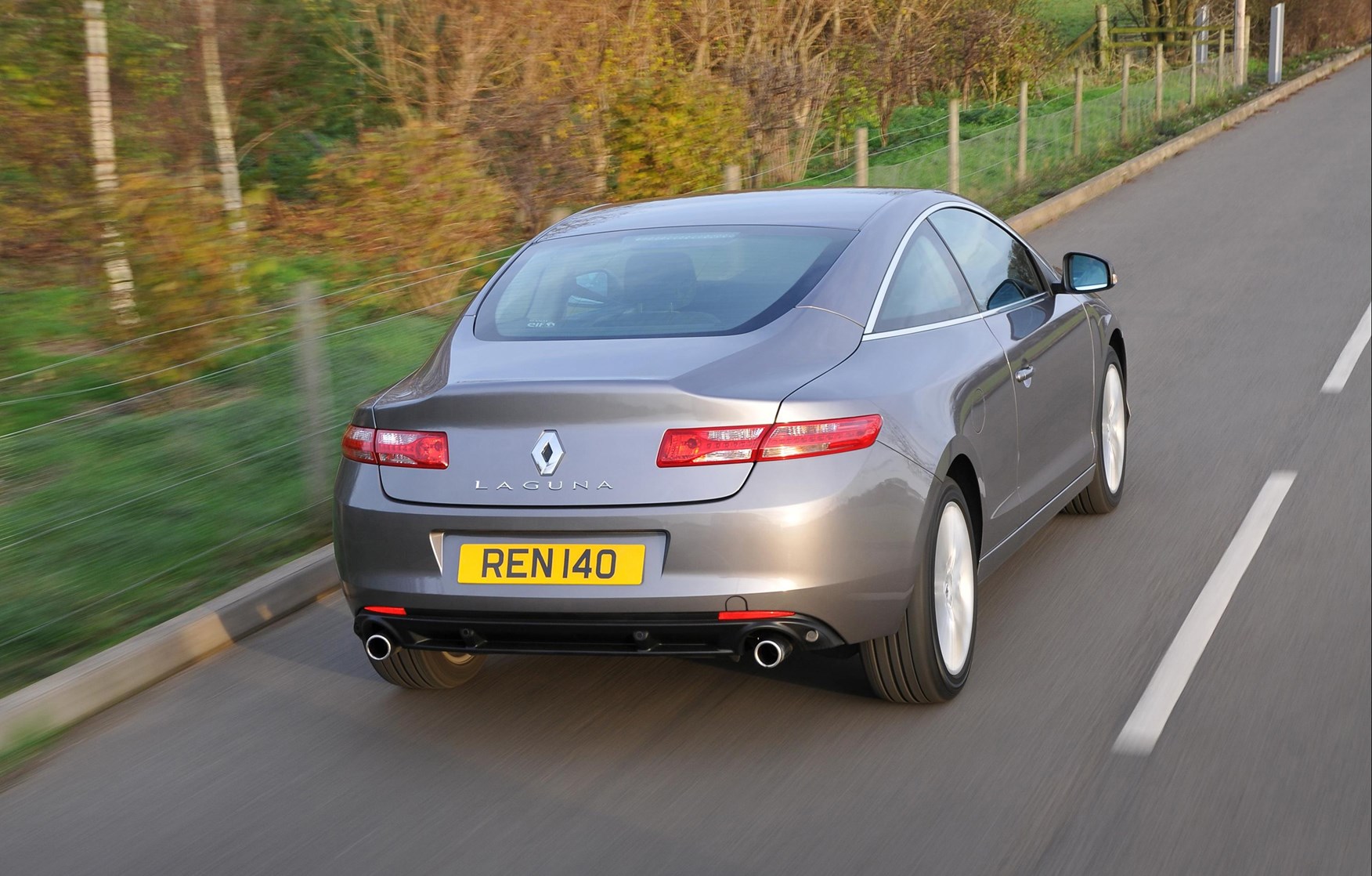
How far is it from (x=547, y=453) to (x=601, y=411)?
19cm

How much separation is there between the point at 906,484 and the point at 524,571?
1.12 m

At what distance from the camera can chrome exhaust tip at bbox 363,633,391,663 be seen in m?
4.62

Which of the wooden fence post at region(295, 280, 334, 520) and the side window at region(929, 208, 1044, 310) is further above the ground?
the side window at region(929, 208, 1044, 310)

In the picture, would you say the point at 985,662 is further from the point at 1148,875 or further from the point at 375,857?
the point at 375,857

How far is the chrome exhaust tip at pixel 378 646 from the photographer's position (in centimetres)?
462

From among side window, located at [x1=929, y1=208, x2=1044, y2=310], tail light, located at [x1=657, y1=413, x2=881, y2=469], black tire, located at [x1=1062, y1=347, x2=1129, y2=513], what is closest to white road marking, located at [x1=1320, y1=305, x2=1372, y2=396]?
black tire, located at [x1=1062, y1=347, x2=1129, y2=513]

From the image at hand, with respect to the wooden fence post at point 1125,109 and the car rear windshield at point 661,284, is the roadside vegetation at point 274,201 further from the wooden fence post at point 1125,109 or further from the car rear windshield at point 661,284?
the wooden fence post at point 1125,109

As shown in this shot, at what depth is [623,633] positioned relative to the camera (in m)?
4.31

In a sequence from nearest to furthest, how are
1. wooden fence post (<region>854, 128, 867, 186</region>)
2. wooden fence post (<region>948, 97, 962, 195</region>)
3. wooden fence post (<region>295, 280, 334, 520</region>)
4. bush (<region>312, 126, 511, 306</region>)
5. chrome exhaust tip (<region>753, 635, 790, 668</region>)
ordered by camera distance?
1. chrome exhaust tip (<region>753, 635, 790, 668</region>)
2. wooden fence post (<region>295, 280, 334, 520</region>)
3. bush (<region>312, 126, 511, 306</region>)
4. wooden fence post (<region>854, 128, 867, 186</region>)
5. wooden fence post (<region>948, 97, 962, 195</region>)

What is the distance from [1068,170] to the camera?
73.7 feet

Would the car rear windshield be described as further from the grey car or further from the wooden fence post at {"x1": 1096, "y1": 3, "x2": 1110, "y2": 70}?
the wooden fence post at {"x1": 1096, "y1": 3, "x2": 1110, "y2": 70}

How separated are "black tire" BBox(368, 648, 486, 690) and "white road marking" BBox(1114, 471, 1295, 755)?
84.5 inches

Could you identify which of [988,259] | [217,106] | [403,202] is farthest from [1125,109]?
[988,259]

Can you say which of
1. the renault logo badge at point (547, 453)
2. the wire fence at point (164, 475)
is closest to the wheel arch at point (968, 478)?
the renault logo badge at point (547, 453)
